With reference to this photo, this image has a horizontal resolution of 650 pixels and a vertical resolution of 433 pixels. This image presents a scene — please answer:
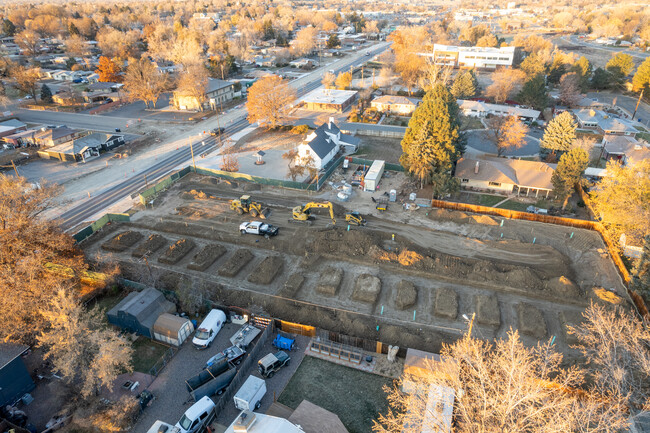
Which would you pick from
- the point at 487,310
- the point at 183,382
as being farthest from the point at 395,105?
the point at 183,382

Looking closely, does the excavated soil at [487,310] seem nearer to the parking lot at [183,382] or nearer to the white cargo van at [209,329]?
the parking lot at [183,382]

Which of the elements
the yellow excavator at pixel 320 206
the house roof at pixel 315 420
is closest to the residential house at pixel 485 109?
the yellow excavator at pixel 320 206

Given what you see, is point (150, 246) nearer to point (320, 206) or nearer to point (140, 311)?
point (140, 311)

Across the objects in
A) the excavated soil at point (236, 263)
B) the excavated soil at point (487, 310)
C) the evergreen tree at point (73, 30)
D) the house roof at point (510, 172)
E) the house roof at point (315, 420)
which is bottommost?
the excavated soil at point (487, 310)

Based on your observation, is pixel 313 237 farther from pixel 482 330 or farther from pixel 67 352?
pixel 67 352

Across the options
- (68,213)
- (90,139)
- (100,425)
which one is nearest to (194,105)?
(90,139)

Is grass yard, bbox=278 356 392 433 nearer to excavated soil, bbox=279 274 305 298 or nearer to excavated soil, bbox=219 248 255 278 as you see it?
excavated soil, bbox=279 274 305 298

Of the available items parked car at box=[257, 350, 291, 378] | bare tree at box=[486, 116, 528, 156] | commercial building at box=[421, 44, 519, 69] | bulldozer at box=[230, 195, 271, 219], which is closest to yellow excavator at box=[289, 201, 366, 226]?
bulldozer at box=[230, 195, 271, 219]

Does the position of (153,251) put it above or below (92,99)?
below
